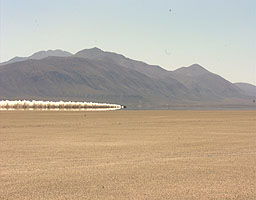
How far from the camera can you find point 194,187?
9.35 meters

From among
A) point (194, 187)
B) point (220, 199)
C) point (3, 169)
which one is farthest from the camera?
point (3, 169)

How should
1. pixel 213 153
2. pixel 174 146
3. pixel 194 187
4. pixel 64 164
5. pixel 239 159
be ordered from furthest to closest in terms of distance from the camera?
1. pixel 174 146
2. pixel 213 153
3. pixel 239 159
4. pixel 64 164
5. pixel 194 187

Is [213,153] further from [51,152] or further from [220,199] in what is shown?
[220,199]

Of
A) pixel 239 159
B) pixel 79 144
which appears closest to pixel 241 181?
pixel 239 159

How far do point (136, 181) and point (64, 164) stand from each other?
303 centimetres

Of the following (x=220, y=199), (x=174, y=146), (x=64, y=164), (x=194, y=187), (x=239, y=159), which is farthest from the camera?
(x=174, y=146)

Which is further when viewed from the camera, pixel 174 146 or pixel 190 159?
pixel 174 146

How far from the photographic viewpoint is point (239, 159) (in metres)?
13.3

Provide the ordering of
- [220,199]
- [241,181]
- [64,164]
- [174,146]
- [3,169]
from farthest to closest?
[174,146] → [64,164] → [3,169] → [241,181] → [220,199]

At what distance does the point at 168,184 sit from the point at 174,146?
7.30 m

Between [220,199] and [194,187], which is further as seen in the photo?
[194,187]

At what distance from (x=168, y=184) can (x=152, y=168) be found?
2.00 m

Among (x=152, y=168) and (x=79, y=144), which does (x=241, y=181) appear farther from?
(x=79, y=144)

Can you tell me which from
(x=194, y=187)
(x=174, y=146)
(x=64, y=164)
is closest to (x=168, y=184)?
(x=194, y=187)
